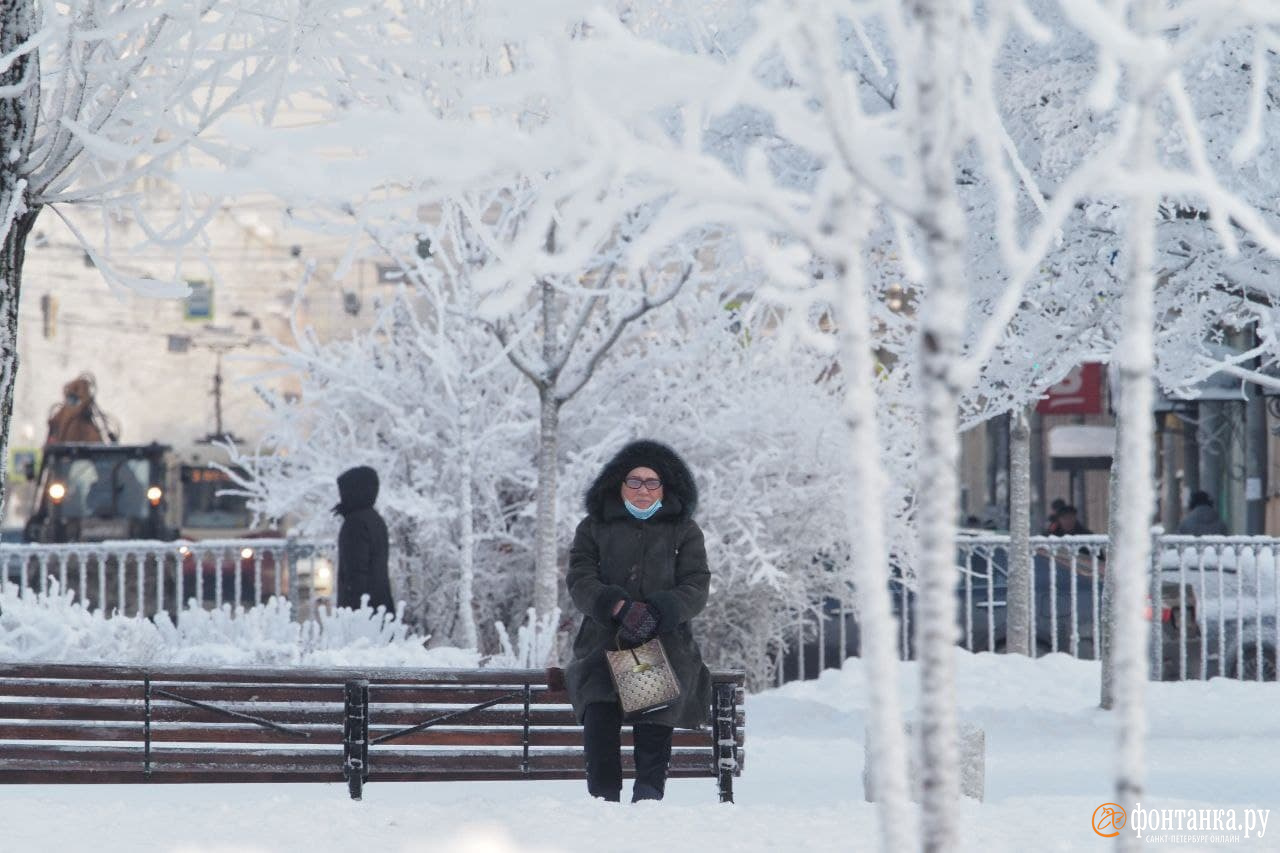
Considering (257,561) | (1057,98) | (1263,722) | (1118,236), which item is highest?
(1057,98)

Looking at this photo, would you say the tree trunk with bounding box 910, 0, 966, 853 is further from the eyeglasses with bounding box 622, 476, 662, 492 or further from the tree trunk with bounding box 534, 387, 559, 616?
the tree trunk with bounding box 534, 387, 559, 616

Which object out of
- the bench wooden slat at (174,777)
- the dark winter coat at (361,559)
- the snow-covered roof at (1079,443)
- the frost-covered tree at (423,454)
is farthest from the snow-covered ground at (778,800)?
the snow-covered roof at (1079,443)

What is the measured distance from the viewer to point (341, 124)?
2.93m

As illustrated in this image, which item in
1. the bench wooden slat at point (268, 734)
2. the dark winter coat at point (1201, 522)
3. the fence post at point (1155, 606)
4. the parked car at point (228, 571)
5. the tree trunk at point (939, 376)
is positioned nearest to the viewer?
the tree trunk at point (939, 376)

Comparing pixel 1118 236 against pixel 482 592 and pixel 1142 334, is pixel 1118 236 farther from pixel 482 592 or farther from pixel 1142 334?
pixel 1142 334

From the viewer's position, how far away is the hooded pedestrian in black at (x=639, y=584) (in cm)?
604

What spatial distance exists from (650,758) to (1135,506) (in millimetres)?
3532

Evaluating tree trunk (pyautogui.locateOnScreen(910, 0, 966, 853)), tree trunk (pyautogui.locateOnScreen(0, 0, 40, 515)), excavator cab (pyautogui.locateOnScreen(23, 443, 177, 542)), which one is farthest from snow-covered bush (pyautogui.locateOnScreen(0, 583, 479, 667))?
excavator cab (pyautogui.locateOnScreen(23, 443, 177, 542))

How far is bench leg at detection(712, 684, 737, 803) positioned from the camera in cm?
664

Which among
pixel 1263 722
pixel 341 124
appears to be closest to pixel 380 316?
pixel 1263 722

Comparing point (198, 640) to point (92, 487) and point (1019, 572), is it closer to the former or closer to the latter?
point (1019, 572)

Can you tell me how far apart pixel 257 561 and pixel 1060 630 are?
21.4 ft

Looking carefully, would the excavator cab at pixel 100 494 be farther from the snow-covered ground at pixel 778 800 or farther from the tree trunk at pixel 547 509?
the snow-covered ground at pixel 778 800

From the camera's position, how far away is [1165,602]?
42.2 ft
